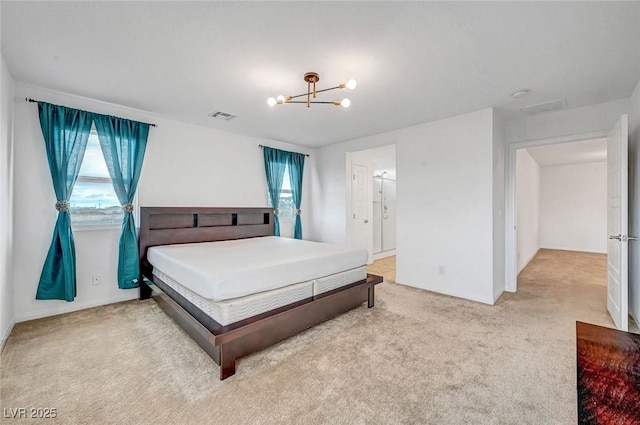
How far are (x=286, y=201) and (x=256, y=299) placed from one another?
344 centimetres

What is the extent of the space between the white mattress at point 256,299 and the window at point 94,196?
3.90 ft

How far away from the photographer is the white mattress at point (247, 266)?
6.67 feet

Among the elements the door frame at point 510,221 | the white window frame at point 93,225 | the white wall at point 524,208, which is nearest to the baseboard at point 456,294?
the door frame at point 510,221

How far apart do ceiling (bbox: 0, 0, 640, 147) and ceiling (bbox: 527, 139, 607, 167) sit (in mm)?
2936

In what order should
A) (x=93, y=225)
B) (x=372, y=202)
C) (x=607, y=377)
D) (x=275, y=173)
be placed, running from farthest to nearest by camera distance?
(x=372, y=202), (x=275, y=173), (x=93, y=225), (x=607, y=377)

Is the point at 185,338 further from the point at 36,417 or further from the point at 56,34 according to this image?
the point at 56,34

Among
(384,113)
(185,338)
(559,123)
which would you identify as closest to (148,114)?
(185,338)

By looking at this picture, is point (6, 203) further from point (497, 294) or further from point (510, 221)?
point (510, 221)

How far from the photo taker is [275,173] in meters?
5.13

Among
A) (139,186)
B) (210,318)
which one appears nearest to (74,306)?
(139,186)

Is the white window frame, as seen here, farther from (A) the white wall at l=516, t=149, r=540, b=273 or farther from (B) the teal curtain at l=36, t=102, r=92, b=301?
(A) the white wall at l=516, t=149, r=540, b=273

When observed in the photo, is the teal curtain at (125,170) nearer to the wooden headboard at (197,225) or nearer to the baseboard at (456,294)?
the wooden headboard at (197,225)

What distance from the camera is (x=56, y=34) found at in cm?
199

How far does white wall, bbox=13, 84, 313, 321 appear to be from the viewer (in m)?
2.86
